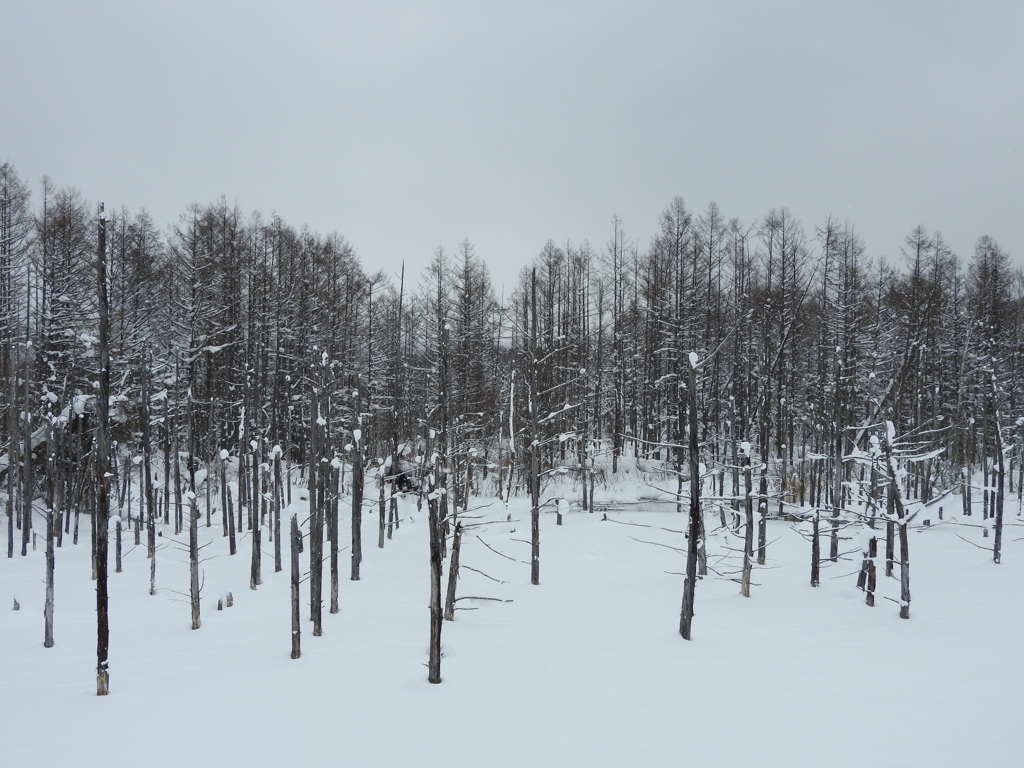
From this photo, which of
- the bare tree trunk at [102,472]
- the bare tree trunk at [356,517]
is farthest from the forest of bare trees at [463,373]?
the bare tree trunk at [102,472]

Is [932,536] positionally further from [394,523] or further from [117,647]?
[117,647]

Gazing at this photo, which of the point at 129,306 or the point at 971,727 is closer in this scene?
the point at 971,727

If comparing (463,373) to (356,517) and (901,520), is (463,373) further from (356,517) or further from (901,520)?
(901,520)

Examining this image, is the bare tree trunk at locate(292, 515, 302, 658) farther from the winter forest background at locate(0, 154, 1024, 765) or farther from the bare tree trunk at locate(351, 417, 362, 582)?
the bare tree trunk at locate(351, 417, 362, 582)

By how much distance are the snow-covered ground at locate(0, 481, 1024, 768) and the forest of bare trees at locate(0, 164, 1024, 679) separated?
198 cm

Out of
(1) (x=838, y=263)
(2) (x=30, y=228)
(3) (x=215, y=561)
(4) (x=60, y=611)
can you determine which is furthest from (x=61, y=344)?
(1) (x=838, y=263)

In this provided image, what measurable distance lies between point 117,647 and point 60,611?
15.3ft

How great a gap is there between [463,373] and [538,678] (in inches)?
603

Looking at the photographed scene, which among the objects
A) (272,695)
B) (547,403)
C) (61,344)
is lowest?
(272,695)

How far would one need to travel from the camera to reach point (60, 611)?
49.7 ft

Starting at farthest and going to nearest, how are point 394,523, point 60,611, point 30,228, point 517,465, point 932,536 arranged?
point 517,465 < point 394,523 < point 932,536 < point 30,228 < point 60,611

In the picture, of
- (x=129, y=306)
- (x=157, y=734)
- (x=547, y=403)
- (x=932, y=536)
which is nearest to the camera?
(x=157, y=734)

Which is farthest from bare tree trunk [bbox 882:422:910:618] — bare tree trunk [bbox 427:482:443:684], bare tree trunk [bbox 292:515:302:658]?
bare tree trunk [bbox 292:515:302:658]

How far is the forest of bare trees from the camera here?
19172 mm
